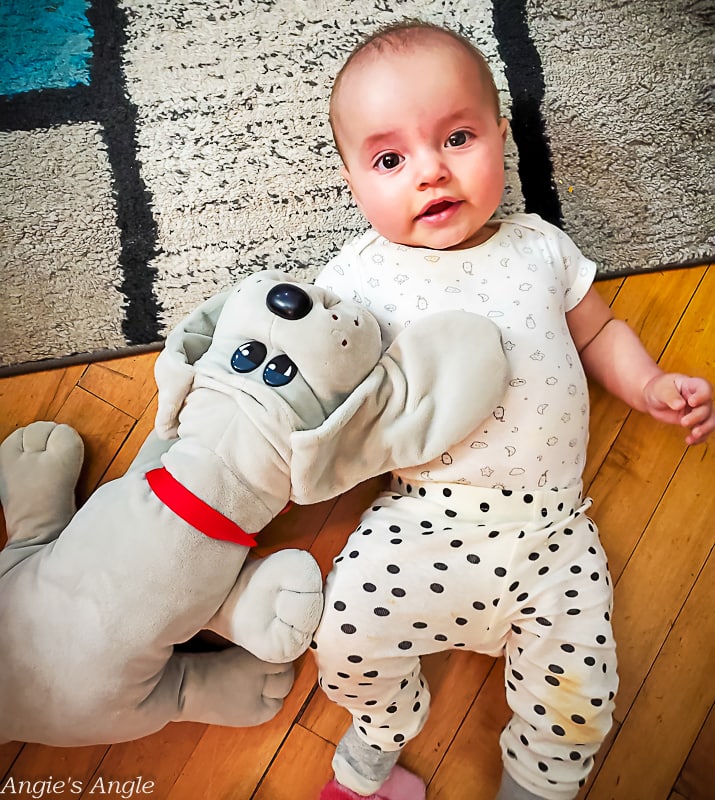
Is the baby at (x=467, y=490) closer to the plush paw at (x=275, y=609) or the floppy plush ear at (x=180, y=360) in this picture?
→ the plush paw at (x=275, y=609)

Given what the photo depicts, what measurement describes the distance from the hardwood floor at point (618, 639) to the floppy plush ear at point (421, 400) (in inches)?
7.1

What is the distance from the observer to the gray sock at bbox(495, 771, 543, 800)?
800mm

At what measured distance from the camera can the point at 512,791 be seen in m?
0.81

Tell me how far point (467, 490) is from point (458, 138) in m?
0.39

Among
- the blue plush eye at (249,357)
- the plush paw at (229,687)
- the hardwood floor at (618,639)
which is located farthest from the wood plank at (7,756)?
the blue plush eye at (249,357)

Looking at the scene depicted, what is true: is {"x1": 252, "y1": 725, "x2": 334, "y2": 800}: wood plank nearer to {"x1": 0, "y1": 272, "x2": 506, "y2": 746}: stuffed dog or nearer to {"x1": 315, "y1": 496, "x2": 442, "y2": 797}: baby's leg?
{"x1": 315, "y1": 496, "x2": 442, "y2": 797}: baby's leg

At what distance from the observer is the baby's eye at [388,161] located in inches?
30.4

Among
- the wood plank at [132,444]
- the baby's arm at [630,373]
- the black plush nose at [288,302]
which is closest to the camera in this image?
the black plush nose at [288,302]

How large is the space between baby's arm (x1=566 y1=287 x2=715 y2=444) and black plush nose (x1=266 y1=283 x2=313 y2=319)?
37cm

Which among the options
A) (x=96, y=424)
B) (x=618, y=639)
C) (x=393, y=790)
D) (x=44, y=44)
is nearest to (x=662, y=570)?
(x=618, y=639)

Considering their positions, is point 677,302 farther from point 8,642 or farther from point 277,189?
point 8,642

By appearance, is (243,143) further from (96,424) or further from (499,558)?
(499,558)

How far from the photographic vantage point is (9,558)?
2.62 ft

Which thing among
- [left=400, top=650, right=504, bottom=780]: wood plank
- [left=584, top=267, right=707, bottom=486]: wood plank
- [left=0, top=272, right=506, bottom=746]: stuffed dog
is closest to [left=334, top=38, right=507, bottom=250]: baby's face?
[left=0, top=272, right=506, bottom=746]: stuffed dog
